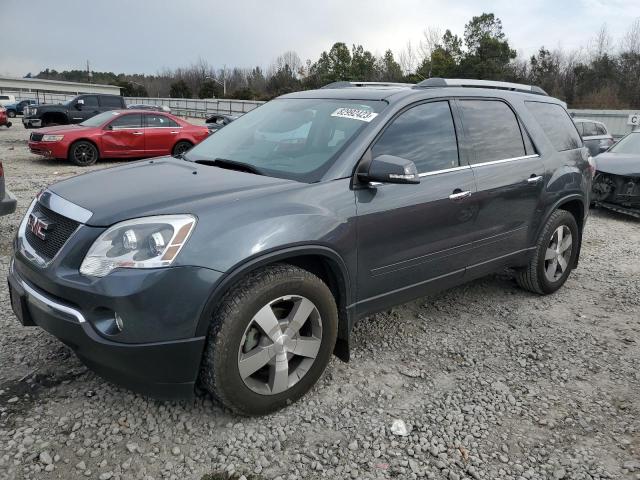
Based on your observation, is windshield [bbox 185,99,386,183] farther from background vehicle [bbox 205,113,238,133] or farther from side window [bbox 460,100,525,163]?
background vehicle [bbox 205,113,238,133]

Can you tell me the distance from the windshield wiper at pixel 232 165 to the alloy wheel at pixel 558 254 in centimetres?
290

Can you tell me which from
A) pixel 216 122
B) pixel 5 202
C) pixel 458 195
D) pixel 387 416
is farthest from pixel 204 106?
pixel 387 416

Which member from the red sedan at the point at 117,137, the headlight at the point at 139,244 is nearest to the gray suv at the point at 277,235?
the headlight at the point at 139,244

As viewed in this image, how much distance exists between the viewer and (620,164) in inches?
340

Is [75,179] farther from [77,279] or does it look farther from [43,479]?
[43,479]

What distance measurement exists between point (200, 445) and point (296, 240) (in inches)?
45.3

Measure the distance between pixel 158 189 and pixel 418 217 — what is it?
1.60 m

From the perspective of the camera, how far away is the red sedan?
12.4m

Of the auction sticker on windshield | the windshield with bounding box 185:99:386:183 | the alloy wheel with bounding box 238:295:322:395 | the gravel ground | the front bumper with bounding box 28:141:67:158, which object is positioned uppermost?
the auction sticker on windshield

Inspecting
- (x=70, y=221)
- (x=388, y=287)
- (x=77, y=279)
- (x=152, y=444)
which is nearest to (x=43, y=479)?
(x=152, y=444)

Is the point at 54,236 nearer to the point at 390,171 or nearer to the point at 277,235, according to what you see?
the point at 277,235

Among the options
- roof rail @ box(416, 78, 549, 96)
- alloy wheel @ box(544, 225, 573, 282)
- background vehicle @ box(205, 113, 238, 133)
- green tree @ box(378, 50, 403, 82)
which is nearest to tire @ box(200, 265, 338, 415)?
roof rail @ box(416, 78, 549, 96)

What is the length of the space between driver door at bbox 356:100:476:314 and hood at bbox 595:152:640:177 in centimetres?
613

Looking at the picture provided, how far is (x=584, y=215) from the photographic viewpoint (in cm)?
497
